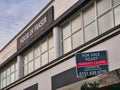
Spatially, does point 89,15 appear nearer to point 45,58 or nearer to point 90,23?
point 90,23

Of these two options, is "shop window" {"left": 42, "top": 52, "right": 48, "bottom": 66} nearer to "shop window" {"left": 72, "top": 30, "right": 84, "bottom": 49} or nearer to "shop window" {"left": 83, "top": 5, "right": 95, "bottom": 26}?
"shop window" {"left": 72, "top": 30, "right": 84, "bottom": 49}

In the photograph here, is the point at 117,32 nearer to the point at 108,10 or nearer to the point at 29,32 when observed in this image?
the point at 108,10

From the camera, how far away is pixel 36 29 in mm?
22484

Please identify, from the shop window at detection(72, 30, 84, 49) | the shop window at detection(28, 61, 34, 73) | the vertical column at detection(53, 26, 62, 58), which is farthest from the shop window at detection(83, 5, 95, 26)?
the shop window at detection(28, 61, 34, 73)

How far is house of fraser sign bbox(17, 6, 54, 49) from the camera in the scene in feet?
68.3

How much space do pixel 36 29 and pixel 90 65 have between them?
9405mm

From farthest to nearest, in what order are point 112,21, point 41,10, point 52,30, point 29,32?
point 29,32, point 41,10, point 52,30, point 112,21

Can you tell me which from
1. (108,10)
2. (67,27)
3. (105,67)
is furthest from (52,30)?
(105,67)

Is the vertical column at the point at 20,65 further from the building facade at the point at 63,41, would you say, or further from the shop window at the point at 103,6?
the shop window at the point at 103,6

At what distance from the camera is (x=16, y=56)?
26.3m

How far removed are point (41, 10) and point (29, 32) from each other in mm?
2302

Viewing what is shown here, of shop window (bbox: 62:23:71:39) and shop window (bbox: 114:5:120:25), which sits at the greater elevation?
shop window (bbox: 62:23:71:39)

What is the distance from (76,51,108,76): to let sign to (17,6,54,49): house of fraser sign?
6993 mm

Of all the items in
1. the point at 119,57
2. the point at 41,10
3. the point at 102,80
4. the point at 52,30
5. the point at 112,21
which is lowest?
the point at 102,80
